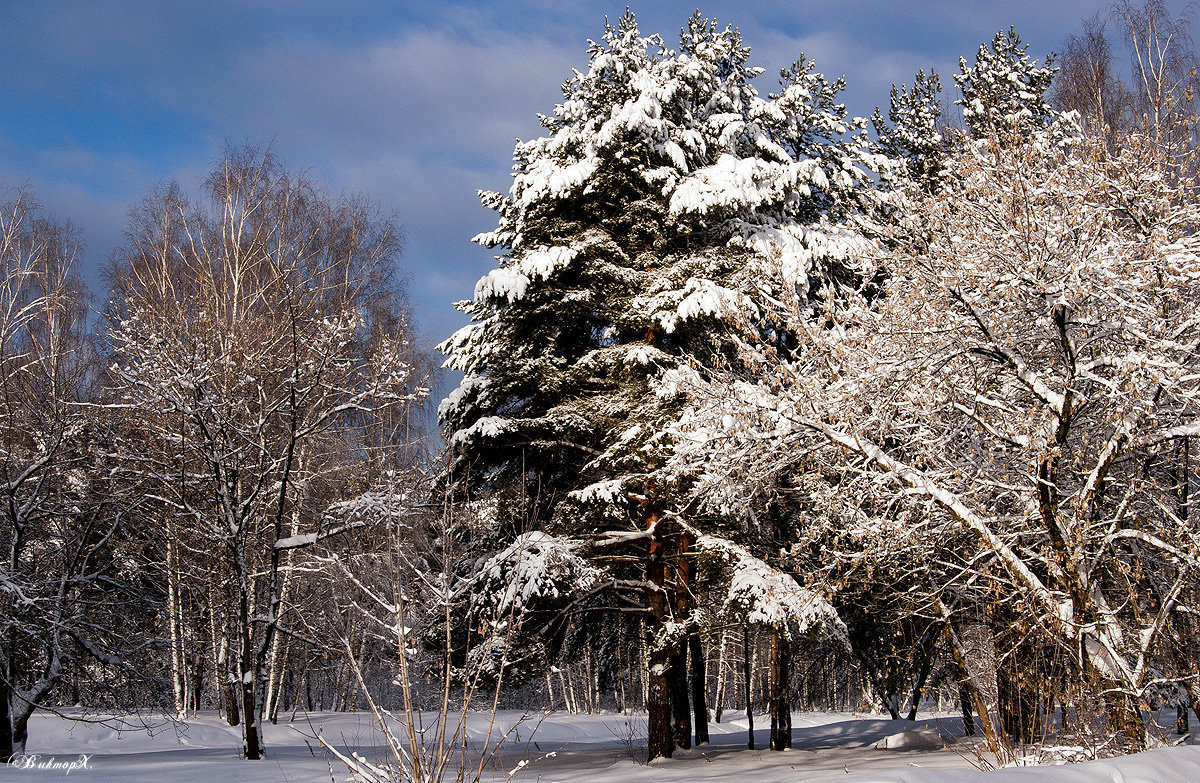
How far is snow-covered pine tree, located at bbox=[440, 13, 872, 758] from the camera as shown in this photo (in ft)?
36.5

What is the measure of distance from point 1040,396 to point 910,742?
10012 millimetres

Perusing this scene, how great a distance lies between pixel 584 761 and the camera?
40.5ft

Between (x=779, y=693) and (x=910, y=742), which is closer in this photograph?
(x=779, y=693)

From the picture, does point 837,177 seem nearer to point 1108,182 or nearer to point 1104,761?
point 1108,182

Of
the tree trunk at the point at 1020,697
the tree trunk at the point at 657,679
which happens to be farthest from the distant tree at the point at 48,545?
the tree trunk at the point at 1020,697

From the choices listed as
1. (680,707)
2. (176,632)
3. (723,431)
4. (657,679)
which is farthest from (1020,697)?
(176,632)

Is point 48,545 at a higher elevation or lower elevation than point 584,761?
higher

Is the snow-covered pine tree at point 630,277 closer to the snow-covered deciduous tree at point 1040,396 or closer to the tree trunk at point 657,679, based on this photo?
the tree trunk at point 657,679

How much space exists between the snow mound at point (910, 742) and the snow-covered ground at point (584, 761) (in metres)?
0.05

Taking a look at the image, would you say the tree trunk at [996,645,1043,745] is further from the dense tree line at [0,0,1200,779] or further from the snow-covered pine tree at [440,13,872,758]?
the snow-covered pine tree at [440,13,872,758]

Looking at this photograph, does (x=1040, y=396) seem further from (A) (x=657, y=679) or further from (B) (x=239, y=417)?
(B) (x=239, y=417)

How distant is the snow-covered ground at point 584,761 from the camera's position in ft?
15.8

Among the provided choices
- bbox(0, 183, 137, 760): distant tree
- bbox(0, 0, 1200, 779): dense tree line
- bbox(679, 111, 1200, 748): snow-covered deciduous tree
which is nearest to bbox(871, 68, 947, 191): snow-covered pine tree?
bbox(0, 0, 1200, 779): dense tree line

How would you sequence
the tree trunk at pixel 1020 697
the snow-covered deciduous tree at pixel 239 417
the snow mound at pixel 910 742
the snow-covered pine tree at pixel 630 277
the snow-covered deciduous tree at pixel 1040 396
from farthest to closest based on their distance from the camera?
Answer: the snow mound at pixel 910 742, the snow-covered pine tree at pixel 630 277, the snow-covered deciduous tree at pixel 239 417, the tree trunk at pixel 1020 697, the snow-covered deciduous tree at pixel 1040 396
